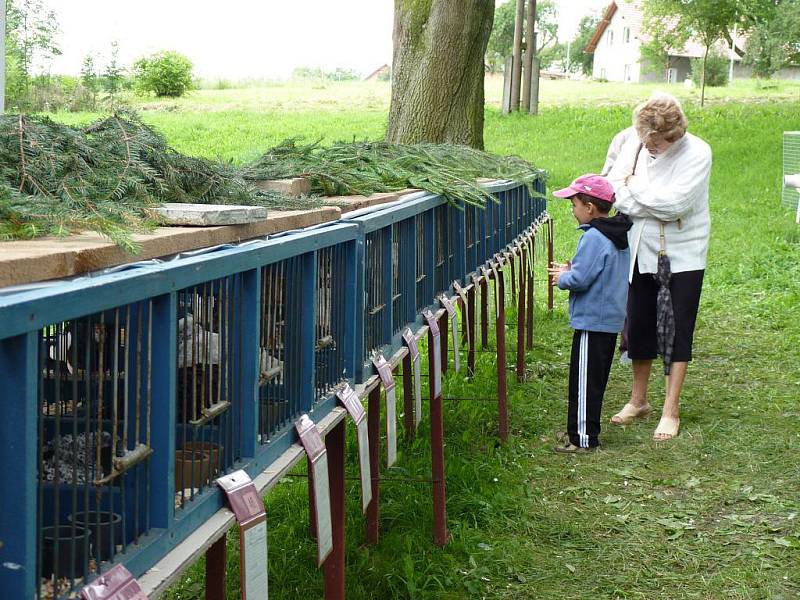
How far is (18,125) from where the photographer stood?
2.53 m

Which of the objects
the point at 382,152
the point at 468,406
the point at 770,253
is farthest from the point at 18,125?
the point at 770,253

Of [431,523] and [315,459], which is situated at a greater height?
[315,459]

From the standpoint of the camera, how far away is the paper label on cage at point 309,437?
2.61m

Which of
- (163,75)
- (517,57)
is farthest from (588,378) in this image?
(163,75)

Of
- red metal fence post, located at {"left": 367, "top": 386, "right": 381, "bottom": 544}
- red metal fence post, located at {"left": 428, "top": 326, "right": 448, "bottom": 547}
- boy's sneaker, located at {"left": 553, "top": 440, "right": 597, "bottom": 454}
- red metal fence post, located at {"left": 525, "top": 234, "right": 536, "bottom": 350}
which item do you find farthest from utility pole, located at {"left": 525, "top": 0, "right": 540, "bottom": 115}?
red metal fence post, located at {"left": 367, "top": 386, "right": 381, "bottom": 544}

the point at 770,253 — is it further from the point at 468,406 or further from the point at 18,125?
the point at 18,125

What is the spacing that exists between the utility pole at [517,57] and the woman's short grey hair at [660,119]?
72.1 feet

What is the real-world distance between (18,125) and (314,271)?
28.9 inches

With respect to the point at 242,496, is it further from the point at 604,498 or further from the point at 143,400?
the point at 604,498

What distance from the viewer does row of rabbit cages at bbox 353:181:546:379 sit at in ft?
11.5

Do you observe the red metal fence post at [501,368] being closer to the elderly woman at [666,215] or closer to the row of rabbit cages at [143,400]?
the elderly woman at [666,215]

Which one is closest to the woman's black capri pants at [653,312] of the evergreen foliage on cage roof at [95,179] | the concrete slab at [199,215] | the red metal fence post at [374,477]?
the red metal fence post at [374,477]

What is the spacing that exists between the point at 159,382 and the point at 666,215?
473 centimetres

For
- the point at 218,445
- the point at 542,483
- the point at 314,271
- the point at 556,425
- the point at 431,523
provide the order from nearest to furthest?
the point at 218,445 → the point at 314,271 → the point at 431,523 → the point at 542,483 → the point at 556,425
